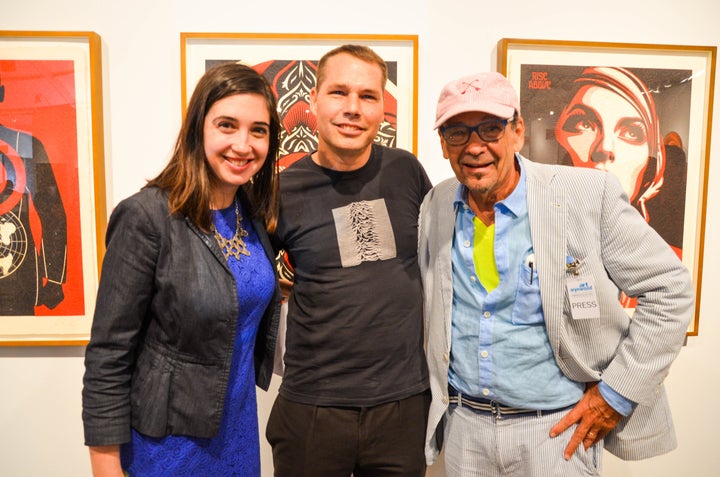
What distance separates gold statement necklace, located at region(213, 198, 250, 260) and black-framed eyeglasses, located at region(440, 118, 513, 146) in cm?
72

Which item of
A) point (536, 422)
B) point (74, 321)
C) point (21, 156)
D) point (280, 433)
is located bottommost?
point (280, 433)

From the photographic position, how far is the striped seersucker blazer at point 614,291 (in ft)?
4.34

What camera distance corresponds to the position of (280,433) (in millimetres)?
1653

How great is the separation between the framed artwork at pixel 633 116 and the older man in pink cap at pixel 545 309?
0.71 metres

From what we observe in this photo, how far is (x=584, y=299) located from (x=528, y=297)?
158mm

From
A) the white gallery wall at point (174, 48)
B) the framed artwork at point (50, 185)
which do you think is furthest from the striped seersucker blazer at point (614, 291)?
the framed artwork at point (50, 185)

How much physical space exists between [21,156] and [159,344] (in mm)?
1385

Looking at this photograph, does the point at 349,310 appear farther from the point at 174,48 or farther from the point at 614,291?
the point at 174,48

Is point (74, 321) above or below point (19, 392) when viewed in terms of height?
above

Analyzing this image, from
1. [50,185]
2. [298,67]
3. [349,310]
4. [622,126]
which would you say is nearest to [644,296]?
[349,310]

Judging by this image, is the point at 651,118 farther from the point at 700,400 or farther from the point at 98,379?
the point at 98,379

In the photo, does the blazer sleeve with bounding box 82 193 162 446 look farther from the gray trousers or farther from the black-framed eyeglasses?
the gray trousers

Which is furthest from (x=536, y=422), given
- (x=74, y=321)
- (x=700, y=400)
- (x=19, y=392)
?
(x=19, y=392)

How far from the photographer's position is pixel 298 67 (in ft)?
6.57
